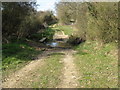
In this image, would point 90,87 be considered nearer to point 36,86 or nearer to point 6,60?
point 36,86

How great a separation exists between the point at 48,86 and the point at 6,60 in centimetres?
773

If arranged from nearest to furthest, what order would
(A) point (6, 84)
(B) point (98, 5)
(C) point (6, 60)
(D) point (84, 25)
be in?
(A) point (6, 84)
(B) point (98, 5)
(C) point (6, 60)
(D) point (84, 25)

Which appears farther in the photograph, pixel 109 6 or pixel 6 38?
pixel 6 38

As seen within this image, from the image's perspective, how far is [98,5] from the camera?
13430 mm

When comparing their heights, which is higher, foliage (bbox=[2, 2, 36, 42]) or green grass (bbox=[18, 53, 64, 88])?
foliage (bbox=[2, 2, 36, 42])

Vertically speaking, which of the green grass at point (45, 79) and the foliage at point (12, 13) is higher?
the foliage at point (12, 13)

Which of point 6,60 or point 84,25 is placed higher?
point 84,25

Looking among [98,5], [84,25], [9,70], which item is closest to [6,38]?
[84,25]

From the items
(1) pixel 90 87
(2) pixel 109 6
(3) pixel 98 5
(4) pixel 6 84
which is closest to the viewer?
(1) pixel 90 87

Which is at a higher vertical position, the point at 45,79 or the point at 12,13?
the point at 12,13

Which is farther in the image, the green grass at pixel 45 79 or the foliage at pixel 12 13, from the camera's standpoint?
the foliage at pixel 12 13

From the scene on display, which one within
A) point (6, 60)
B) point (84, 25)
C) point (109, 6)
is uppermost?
point (109, 6)

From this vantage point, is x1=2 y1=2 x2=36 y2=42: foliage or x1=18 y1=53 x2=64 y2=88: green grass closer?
x1=18 y1=53 x2=64 y2=88: green grass

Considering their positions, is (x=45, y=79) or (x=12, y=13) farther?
(x=12, y=13)
